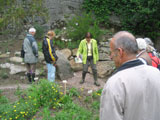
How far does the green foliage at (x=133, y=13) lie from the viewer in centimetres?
906

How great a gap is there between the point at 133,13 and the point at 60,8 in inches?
177

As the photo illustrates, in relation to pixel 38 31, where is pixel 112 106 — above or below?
below

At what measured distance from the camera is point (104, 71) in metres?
7.09

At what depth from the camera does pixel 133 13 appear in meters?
10.2

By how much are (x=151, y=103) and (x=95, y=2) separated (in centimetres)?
1016


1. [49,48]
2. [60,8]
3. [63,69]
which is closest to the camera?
[49,48]

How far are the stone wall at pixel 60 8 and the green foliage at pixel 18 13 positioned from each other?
480 mm

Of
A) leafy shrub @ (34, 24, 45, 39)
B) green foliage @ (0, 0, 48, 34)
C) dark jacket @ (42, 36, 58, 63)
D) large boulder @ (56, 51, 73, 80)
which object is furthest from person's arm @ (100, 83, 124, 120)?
leafy shrub @ (34, 24, 45, 39)

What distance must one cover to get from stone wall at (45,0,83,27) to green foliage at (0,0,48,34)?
0.48 metres

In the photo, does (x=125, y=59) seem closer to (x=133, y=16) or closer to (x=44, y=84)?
(x=44, y=84)

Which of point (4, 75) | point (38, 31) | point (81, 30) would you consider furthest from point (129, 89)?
point (38, 31)

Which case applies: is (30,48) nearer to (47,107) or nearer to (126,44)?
(47,107)

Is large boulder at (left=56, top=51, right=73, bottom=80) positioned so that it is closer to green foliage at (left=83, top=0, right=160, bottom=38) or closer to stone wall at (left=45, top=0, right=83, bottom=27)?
stone wall at (left=45, top=0, right=83, bottom=27)

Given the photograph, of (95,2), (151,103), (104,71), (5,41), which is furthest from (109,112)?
(95,2)
